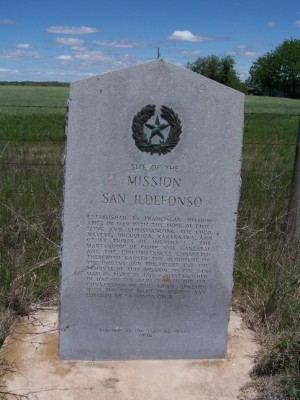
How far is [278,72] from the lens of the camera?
77.2 m

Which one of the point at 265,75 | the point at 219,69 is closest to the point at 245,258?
the point at 219,69

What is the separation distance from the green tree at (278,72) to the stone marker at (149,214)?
250 ft

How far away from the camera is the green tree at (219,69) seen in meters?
50.2

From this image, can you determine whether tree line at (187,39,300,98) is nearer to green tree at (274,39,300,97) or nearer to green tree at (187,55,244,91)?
green tree at (274,39,300,97)

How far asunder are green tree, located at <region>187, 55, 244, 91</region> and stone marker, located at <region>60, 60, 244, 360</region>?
47228 millimetres

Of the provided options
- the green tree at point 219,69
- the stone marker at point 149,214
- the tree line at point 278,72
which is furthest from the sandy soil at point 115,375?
the tree line at point 278,72

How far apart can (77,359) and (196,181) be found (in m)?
1.32

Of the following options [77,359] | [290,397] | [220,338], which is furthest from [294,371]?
[77,359]

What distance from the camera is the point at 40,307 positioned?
12.9 feet

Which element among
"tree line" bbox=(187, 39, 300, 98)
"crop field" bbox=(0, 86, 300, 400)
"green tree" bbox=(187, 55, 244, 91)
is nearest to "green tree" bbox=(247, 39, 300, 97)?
A: "tree line" bbox=(187, 39, 300, 98)

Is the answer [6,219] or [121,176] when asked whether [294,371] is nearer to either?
[121,176]

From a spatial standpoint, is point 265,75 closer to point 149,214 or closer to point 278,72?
point 278,72

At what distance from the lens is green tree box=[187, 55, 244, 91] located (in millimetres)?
50156

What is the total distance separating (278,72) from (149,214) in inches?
3088
